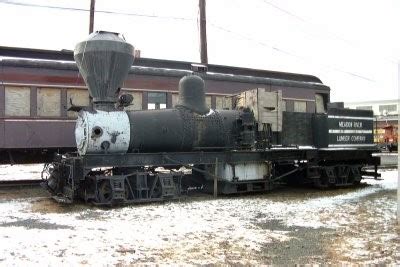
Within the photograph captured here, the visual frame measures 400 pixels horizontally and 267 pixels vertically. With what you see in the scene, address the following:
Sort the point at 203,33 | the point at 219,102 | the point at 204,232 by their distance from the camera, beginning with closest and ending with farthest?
the point at 204,232 → the point at 219,102 → the point at 203,33

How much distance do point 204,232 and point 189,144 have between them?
4517mm

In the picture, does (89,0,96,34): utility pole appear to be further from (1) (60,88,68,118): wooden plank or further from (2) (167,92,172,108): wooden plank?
(1) (60,88,68,118): wooden plank

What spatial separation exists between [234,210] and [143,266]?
14.6ft

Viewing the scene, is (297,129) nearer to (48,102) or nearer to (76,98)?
(76,98)

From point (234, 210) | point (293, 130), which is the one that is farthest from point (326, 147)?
point (234, 210)

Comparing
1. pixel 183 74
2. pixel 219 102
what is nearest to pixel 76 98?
pixel 183 74

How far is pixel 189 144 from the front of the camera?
1182cm

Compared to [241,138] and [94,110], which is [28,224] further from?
[241,138]

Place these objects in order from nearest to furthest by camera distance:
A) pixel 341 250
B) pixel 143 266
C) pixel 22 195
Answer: pixel 143 266 < pixel 341 250 < pixel 22 195

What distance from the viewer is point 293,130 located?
45.0 feet

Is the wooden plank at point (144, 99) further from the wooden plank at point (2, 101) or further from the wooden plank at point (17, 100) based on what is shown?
the wooden plank at point (2, 101)

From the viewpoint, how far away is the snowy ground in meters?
5.99

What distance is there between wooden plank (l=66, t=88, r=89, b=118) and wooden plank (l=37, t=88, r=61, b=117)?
0.86 ft

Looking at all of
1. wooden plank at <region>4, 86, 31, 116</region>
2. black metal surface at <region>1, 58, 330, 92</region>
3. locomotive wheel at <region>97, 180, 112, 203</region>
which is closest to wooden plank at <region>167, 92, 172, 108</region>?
black metal surface at <region>1, 58, 330, 92</region>
